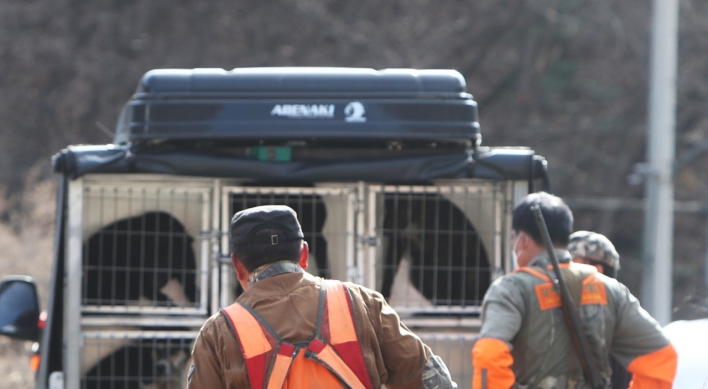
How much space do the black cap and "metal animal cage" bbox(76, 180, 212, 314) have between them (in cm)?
203

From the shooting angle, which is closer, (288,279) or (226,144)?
(288,279)

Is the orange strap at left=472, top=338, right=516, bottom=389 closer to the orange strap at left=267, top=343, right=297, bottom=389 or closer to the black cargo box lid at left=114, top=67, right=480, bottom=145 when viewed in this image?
the orange strap at left=267, top=343, right=297, bottom=389

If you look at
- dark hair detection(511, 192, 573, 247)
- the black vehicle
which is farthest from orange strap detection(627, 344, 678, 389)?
the black vehicle

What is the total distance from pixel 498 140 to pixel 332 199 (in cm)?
1434

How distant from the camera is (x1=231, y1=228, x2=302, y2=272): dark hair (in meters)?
3.20

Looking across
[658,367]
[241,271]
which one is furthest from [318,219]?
[241,271]

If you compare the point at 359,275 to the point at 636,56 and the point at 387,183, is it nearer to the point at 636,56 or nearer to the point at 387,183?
the point at 387,183

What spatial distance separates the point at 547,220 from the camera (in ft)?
12.8

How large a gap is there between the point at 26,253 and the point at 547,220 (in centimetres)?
1007

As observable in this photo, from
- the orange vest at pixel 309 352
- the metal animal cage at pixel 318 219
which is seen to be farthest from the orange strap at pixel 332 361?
the metal animal cage at pixel 318 219

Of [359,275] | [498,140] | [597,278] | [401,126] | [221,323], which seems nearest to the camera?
[221,323]

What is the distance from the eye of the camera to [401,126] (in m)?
4.85

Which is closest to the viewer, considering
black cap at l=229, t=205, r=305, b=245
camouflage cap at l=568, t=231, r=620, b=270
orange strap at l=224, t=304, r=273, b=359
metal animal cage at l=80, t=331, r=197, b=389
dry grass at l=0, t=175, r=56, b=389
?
orange strap at l=224, t=304, r=273, b=359

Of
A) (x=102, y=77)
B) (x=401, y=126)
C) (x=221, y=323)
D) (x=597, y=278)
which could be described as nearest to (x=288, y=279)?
(x=221, y=323)
